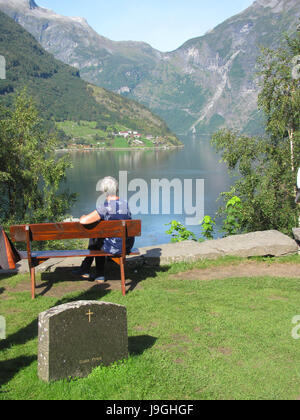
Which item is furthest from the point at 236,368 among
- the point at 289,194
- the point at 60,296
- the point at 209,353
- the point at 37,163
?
the point at 37,163

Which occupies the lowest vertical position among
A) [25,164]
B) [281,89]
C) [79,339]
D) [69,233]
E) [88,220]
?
[79,339]

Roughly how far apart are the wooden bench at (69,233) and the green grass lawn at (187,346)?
23.9 inches


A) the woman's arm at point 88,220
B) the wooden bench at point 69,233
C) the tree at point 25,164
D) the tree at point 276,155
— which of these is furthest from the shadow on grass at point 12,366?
the tree at point 25,164

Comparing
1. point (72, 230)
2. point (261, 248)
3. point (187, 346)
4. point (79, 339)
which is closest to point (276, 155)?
point (261, 248)

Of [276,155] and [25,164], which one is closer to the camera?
[276,155]

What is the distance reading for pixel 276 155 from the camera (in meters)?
16.9

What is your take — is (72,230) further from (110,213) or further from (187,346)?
(187,346)

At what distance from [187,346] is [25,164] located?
16744 millimetres

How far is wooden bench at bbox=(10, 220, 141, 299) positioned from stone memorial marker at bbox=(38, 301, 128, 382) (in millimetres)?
2484

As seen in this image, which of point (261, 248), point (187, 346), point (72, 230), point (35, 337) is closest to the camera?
point (187, 346)

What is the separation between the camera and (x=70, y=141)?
573 ft

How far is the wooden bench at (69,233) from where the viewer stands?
688 cm

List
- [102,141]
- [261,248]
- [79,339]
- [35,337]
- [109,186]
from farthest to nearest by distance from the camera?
[102,141] < [261,248] < [109,186] < [35,337] < [79,339]

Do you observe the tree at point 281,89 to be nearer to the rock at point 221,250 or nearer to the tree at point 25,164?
the rock at point 221,250
